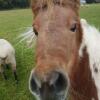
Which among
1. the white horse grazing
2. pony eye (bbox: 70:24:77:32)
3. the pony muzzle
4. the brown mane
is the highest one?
the brown mane

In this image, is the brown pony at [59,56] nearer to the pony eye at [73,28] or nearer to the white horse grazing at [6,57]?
the pony eye at [73,28]

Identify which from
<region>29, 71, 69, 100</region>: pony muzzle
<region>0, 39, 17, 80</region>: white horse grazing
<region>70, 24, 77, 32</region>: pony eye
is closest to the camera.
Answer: <region>29, 71, 69, 100</region>: pony muzzle

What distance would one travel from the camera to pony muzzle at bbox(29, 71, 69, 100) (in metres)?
2.26

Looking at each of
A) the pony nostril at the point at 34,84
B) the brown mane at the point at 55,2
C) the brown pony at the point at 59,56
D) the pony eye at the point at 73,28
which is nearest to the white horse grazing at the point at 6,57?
the brown pony at the point at 59,56

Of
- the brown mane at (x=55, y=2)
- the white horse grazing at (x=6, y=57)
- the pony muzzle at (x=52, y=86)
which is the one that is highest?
the brown mane at (x=55, y=2)

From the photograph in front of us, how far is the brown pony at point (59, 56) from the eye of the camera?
2297 mm

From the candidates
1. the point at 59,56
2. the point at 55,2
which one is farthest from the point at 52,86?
the point at 55,2

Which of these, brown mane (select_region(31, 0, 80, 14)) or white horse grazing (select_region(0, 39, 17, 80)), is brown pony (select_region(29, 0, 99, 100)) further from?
white horse grazing (select_region(0, 39, 17, 80))

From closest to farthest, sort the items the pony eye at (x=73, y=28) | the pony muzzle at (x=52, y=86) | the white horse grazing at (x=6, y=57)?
the pony muzzle at (x=52, y=86)
the pony eye at (x=73, y=28)
the white horse grazing at (x=6, y=57)

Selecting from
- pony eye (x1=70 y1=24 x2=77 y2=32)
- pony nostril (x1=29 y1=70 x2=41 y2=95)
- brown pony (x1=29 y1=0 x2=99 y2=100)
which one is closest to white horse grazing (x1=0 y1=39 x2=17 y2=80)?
brown pony (x1=29 y1=0 x2=99 y2=100)

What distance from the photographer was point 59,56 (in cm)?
246

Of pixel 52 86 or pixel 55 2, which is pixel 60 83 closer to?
pixel 52 86

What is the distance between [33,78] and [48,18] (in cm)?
58

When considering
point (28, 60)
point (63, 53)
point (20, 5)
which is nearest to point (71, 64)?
point (63, 53)
